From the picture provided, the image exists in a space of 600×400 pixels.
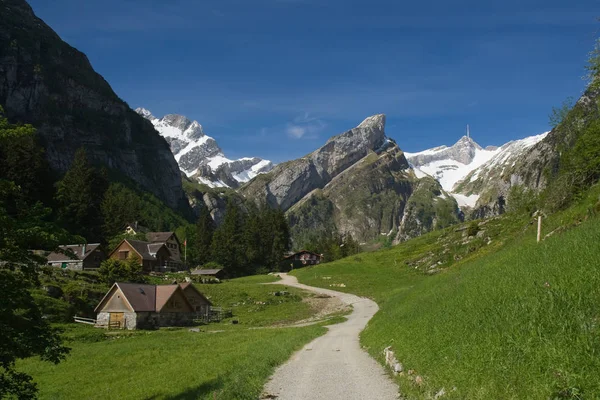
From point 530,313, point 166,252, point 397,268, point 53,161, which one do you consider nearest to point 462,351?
point 530,313

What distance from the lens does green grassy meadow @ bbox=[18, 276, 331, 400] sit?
1892 cm

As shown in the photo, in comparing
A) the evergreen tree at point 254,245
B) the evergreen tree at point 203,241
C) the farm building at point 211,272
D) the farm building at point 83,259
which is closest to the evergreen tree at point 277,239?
the evergreen tree at point 254,245

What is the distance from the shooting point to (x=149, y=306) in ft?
185

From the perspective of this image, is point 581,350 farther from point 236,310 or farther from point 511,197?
point 511,197

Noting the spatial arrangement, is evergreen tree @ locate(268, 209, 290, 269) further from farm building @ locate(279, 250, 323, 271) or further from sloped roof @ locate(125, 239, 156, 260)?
sloped roof @ locate(125, 239, 156, 260)

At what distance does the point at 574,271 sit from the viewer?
13.2 meters

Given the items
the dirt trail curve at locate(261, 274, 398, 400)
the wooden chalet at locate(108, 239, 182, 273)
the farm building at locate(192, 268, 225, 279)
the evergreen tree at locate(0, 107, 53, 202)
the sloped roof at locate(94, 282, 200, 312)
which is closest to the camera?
the dirt trail curve at locate(261, 274, 398, 400)

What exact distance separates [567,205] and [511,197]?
68860mm

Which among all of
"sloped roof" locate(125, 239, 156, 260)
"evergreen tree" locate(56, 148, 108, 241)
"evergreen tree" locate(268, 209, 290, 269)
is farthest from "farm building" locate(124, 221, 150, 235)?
"evergreen tree" locate(268, 209, 290, 269)

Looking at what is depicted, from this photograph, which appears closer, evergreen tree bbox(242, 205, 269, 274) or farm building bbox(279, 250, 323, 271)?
evergreen tree bbox(242, 205, 269, 274)

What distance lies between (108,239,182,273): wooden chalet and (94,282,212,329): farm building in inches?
1375

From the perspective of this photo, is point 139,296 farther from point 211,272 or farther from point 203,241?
point 203,241

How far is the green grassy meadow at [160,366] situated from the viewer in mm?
18922

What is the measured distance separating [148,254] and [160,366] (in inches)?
3091
